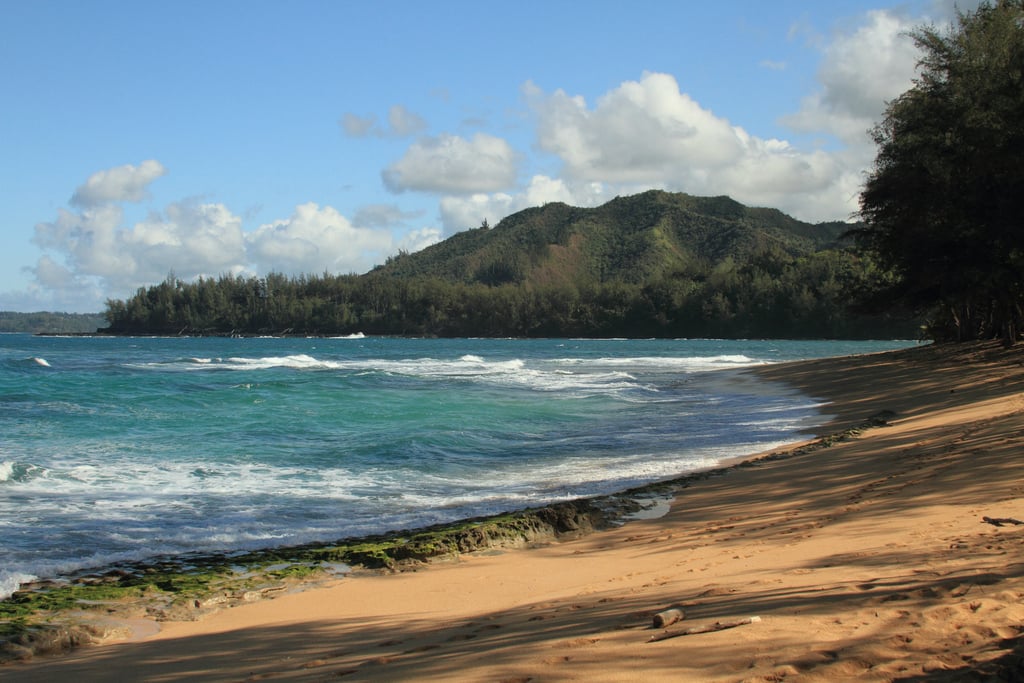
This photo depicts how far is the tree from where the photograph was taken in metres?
21.1

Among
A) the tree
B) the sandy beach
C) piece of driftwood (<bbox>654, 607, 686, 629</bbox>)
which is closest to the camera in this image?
the sandy beach

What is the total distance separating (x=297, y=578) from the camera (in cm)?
736

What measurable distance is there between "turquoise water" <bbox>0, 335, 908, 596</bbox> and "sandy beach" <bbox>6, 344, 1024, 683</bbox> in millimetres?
2477

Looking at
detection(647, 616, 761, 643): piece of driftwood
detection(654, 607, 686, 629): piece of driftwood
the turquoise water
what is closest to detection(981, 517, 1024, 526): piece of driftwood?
detection(647, 616, 761, 643): piece of driftwood

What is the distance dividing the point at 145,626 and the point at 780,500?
651cm

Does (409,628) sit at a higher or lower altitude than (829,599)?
lower

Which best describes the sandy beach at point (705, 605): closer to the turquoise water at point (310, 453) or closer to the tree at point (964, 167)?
the turquoise water at point (310, 453)

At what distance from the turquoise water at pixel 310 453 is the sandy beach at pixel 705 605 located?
2.48m

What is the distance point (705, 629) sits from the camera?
4453mm

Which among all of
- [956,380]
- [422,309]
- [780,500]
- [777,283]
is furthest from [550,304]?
[780,500]

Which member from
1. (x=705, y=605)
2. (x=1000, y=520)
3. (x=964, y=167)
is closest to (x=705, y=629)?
(x=705, y=605)

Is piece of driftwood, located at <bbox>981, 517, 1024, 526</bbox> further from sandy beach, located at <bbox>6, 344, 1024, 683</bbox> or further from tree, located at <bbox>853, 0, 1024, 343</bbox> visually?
tree, located at <bbox>853, 0, 1024, 343</bbox>

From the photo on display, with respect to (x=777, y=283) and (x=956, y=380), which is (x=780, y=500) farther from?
(x=777, y=283)

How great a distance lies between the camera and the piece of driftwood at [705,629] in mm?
4402
